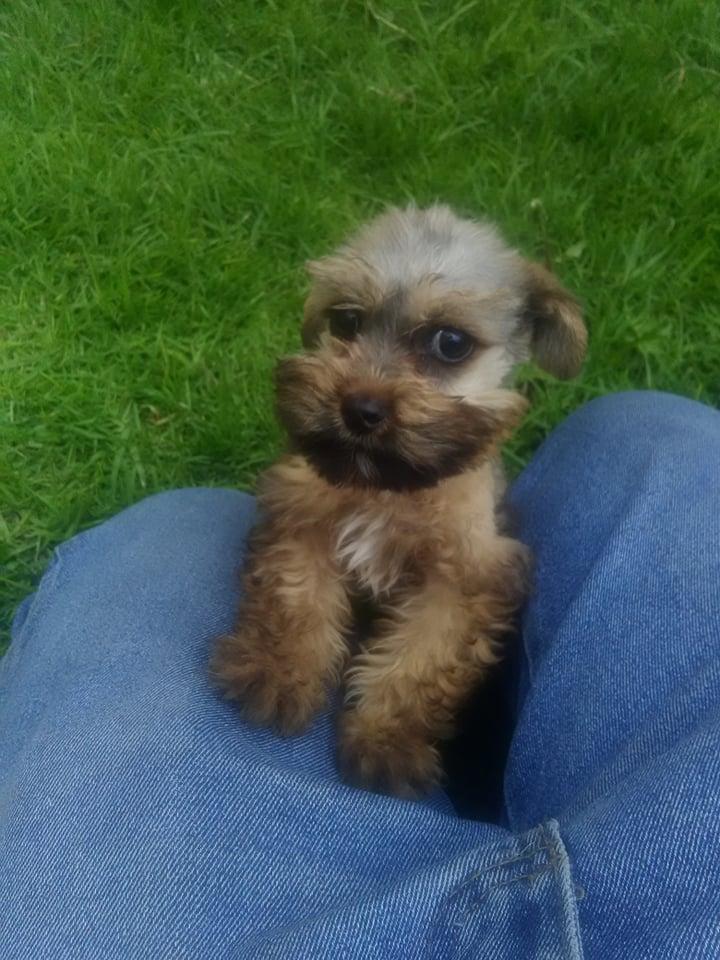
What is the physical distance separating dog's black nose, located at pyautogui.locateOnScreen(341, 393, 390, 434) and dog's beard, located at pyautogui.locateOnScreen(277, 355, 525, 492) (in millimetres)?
17

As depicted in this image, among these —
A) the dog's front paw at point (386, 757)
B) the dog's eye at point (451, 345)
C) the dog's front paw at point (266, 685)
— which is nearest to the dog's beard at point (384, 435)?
the dog's eye at point (451, 345)

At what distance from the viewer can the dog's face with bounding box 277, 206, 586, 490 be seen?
2150mm

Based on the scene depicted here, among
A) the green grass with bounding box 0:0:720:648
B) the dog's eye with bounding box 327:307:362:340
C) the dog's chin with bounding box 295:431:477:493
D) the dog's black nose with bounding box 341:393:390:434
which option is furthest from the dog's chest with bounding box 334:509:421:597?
the green grass with bounding box 0:0:720:648

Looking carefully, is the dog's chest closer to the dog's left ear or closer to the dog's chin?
the dog's chin

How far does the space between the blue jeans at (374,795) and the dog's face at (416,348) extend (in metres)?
0.38

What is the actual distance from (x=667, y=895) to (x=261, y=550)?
1352 millimetres

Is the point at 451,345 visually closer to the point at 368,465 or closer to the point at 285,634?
the point at 368,465

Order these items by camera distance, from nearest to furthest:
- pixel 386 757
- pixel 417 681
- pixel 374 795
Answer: pixel 374 795, pixel 386 757, pixel 417 681

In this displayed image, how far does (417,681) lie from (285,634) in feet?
1.10

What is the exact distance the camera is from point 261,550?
8.02 ft

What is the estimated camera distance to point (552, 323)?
257cm

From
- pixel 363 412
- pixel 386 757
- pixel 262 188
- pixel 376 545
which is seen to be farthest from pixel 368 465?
pixel 262 188

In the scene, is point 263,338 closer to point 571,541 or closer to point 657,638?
point 571,541

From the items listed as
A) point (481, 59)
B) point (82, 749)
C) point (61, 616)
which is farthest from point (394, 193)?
point (82, 749)
